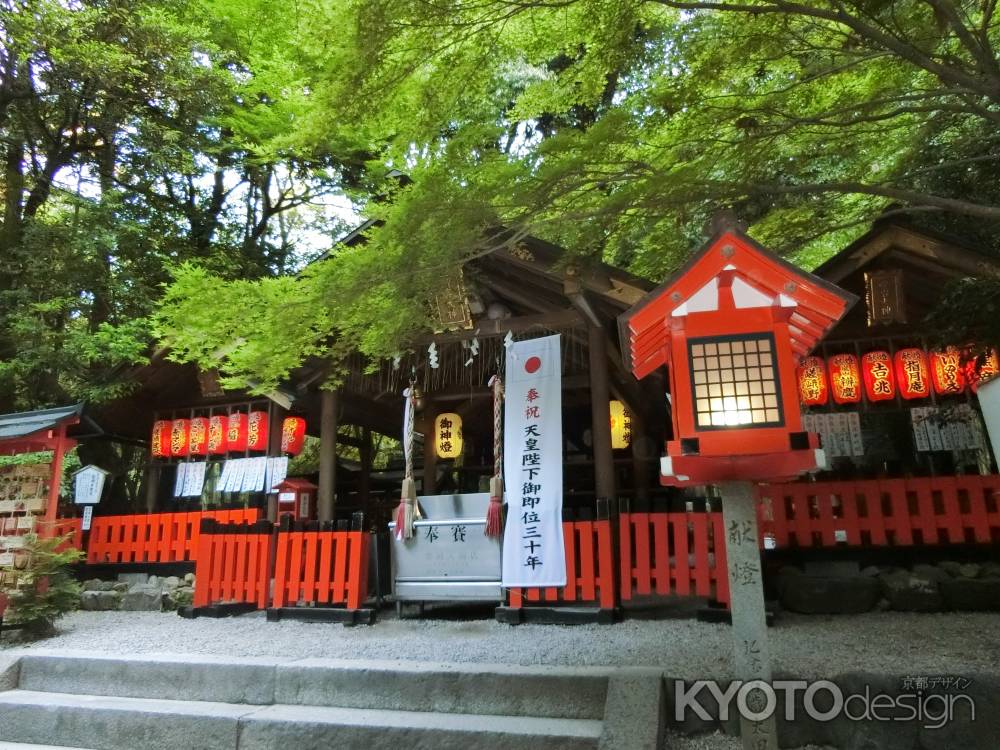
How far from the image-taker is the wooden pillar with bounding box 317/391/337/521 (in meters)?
9.75

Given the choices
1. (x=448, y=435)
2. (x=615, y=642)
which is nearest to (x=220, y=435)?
(x=448, y=435)

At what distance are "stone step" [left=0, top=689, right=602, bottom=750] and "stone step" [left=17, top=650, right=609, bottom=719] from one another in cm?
8

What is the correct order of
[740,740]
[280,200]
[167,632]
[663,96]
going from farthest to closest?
[280,200]
[167,632]
[663,96]
[740,740]

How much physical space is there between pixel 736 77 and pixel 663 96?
93 cm

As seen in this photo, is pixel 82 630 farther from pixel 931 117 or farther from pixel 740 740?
pixel 931 117

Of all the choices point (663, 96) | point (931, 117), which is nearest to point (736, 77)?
point (663, 96)

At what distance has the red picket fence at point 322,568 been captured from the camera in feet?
26.6

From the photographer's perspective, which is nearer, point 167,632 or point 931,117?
point 931,117

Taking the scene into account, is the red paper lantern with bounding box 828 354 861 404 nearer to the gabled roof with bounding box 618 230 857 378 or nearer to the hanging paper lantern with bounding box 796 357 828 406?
the hanging paper lantern with bounding box 796 357 828 406

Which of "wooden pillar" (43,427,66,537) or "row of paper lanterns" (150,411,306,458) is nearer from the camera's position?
"wooden pillar" (43,427,66,537)

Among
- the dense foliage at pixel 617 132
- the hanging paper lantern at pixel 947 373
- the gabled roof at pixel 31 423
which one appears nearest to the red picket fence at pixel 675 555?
the dense foliage at pixel 617 132

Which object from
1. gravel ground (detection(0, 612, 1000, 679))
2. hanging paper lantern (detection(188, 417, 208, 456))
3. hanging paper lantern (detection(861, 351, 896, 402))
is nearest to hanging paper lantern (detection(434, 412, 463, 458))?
hanging paper lantern (detection(188, 417, 208, 456))

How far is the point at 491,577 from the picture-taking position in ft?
25.5

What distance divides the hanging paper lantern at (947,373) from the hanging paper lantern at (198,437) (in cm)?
1264
